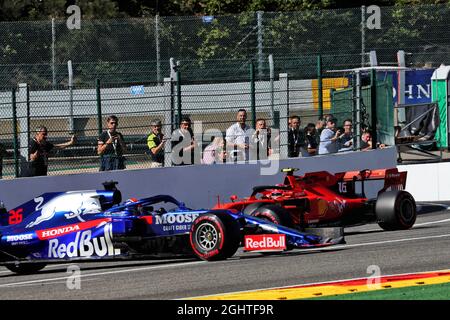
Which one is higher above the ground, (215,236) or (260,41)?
(260,41)

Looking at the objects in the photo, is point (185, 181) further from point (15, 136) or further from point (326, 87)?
point (326, 87)

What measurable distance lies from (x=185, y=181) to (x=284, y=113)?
256 centimetres

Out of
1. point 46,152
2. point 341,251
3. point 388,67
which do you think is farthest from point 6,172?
point 388,67

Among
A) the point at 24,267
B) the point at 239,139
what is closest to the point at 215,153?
the point at 239,139

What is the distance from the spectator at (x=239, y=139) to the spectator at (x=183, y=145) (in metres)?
0.64

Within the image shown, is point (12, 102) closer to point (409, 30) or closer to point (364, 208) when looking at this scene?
point (364, 208)

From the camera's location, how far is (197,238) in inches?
500

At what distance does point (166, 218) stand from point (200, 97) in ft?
24.7

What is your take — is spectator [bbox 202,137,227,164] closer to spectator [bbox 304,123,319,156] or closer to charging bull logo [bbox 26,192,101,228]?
spectator [bbox 304,123,319,156]

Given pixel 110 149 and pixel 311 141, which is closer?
pixel 110 149

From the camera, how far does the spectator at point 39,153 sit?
17344 millimetres

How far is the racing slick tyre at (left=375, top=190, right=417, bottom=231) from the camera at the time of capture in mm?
15234

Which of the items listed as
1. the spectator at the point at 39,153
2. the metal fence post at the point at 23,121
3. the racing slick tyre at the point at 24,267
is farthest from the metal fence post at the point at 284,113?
the racing slick tyre at the point at 24,267

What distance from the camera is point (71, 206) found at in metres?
13.4
